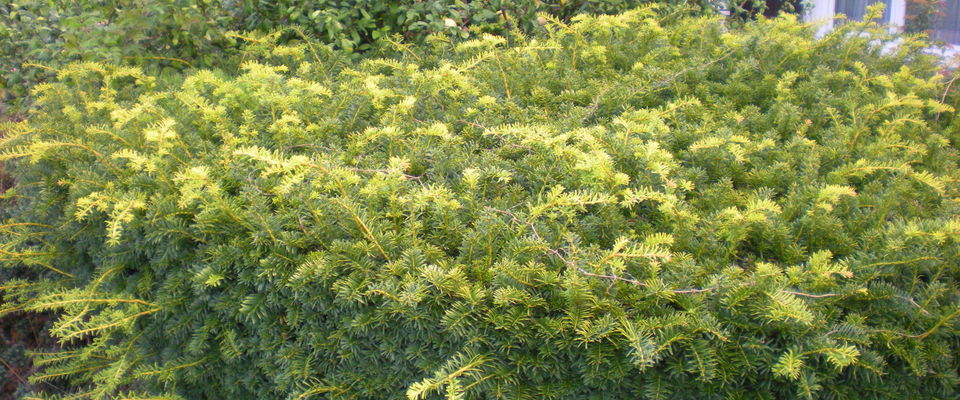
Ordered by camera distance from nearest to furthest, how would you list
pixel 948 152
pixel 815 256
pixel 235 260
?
1. pixel 815 256
2. pixel 235 260
3. pixel 948 152

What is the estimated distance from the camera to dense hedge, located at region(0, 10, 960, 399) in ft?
4.71

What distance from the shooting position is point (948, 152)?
245cm

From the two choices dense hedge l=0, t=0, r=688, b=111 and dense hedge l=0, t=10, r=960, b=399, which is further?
dense hedge l=0, t=0, r=688, b=111

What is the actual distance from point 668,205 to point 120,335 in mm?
2187

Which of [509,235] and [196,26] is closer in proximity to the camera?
[509,235]

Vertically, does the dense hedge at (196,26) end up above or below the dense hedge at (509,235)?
above

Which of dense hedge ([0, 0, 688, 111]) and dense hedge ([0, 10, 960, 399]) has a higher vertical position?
dense hedge ([0, 0, 688, 111])

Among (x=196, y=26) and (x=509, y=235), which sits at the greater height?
(x=196, y=26)

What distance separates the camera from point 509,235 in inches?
66.4

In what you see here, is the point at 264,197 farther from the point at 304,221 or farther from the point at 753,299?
the point at 753,299

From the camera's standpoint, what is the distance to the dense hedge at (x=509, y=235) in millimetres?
1437

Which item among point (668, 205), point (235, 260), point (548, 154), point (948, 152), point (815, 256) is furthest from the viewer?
point (948, 152)

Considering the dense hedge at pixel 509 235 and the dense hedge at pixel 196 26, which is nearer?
the dense hedge at pixel 509 235

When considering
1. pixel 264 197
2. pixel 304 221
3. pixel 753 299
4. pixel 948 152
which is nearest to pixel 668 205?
pixel 753 299
